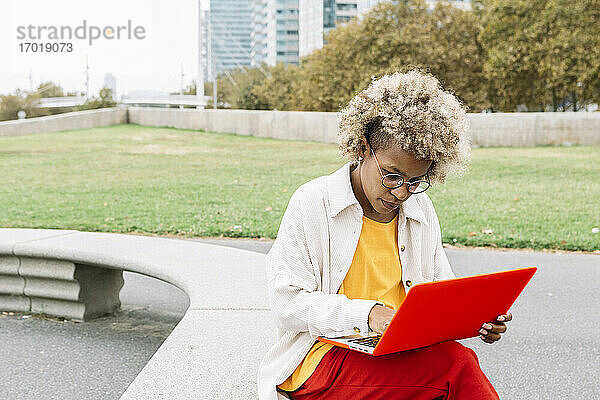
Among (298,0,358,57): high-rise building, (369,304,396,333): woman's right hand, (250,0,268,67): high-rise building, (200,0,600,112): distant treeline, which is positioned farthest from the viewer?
(250,0,268,67): high-rise building

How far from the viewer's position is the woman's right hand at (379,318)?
2264 millimetres

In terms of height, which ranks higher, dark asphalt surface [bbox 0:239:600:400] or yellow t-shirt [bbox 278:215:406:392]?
yellow t-shirt [bbox 278:215:406:392]

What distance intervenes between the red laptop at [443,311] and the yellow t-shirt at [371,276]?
0.47ft

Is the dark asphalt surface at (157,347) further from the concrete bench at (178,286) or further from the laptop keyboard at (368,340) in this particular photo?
the laptop keyboard at (368,340)

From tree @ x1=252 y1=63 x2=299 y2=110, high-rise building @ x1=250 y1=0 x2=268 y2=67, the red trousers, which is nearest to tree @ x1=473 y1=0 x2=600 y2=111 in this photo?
the red trousers

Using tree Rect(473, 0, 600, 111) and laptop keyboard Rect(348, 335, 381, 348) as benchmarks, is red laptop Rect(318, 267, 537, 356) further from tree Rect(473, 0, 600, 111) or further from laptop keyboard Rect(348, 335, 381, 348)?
tree Rect(473, 0, 600, 111)

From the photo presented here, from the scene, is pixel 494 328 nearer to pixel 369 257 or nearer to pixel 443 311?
pixel 443 311

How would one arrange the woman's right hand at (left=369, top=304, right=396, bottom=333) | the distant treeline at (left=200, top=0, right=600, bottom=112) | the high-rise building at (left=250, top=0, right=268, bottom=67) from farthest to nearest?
the high-rise building at (left=250, top=0, right=268, bottom=67), the distant treeline at (left=200, top=0, right=600, bottom=112), the woman's right hand at (left=369, top=304, right=396, bottom=333)

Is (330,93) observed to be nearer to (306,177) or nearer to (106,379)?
(306,177)

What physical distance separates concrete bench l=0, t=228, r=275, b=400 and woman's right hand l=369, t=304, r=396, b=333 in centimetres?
66

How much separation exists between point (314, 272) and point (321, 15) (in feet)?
359

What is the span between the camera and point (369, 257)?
8.34 ft

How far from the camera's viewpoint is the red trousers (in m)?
2.33

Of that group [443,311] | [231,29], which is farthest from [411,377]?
[231,29]
